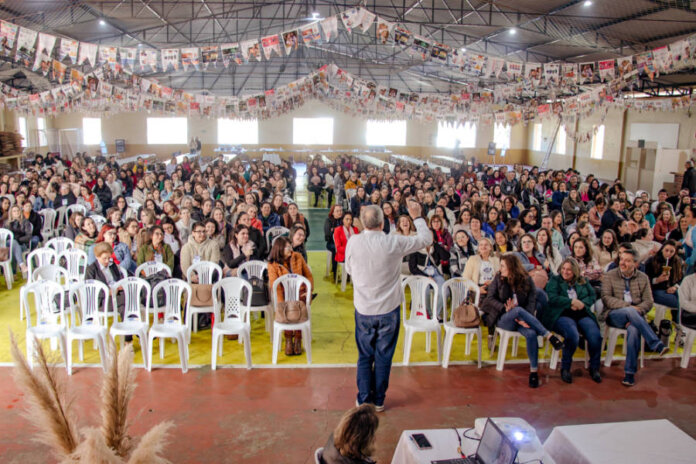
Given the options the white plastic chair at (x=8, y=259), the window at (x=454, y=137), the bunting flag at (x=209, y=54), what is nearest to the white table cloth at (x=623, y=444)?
the white plastic chair at (x=8, y=259)

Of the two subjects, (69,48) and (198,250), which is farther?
(69,48)

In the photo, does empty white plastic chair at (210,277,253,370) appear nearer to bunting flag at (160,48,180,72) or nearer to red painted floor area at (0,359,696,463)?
red painted floor area at (0,359,696,463)

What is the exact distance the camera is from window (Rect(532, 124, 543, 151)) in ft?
92.7

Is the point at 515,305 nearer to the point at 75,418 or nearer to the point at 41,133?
the point at 75,418

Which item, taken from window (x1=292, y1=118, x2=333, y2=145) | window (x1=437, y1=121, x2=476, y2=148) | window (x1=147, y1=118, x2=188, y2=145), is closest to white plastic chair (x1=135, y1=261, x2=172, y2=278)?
window (x1=292, y1=118, x2=333, y2=145)

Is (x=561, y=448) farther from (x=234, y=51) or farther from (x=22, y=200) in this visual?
(x=22, y=200)

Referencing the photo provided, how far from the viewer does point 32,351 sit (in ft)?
4.27

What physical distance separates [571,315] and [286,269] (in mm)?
2553

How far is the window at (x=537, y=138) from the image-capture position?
2826cm

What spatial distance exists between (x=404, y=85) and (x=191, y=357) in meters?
25.6

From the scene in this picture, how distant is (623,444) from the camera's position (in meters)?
2.68

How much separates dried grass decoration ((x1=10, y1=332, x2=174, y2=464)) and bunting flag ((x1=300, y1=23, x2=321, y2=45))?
22.4 ft

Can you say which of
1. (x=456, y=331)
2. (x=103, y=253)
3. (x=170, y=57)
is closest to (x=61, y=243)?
(x=103, y=253)

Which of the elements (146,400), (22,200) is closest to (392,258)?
(146,400)
